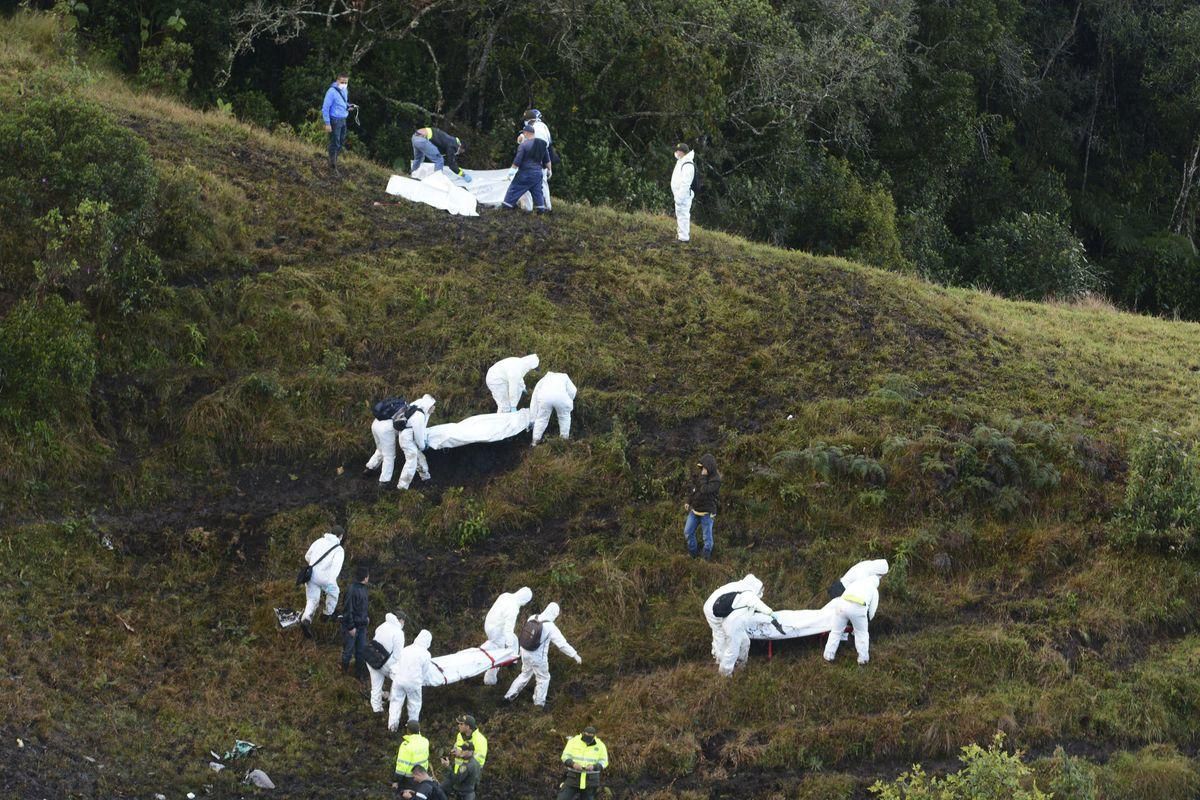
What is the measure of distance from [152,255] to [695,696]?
8879 mm

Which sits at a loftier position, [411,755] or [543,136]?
[543,136]

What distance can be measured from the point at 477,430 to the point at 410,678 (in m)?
4.05

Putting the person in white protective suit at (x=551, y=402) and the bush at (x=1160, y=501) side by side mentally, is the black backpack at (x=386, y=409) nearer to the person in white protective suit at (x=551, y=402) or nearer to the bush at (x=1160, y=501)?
the person in white protective suit at (x=551, y=402)

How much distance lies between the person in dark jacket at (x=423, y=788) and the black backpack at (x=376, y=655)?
2014mm

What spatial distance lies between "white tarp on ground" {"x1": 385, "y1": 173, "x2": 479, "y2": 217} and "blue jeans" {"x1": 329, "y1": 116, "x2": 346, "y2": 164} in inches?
36.2

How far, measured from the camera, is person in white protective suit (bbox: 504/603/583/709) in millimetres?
14438

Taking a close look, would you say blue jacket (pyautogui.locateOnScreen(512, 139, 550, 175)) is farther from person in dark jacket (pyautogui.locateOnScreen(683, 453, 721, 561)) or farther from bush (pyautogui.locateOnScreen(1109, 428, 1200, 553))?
bush (pyautogui.locateOnScreen(1109, 428, 1200, 553))

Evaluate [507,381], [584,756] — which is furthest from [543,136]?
[584,756]

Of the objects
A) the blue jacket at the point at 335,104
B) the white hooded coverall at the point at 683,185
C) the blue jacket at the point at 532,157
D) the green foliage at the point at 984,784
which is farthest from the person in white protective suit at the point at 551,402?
the green foliage at the point at 984,784

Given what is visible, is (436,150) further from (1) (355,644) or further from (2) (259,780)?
(2) (259,780)

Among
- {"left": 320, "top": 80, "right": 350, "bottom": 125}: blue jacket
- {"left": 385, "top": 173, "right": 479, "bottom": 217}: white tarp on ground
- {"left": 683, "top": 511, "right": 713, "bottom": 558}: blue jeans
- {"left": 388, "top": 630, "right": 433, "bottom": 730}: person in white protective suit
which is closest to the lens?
{"left": 388, "top": 630, "right": 433, "bottom": 730}: person in white protective suit

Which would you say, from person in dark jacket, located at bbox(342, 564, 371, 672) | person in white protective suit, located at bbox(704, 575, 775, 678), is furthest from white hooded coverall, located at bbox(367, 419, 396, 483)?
person in white protective suit, located at bbox(704, 575, 775, 678)

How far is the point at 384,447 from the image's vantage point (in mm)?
17000

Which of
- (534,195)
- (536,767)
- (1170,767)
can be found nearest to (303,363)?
(534,195)
